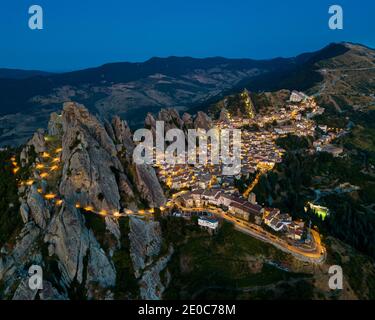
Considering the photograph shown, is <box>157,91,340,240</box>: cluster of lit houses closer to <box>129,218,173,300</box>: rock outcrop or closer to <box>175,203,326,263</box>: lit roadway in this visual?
<box>175,203,326,263</box>: lit roadway

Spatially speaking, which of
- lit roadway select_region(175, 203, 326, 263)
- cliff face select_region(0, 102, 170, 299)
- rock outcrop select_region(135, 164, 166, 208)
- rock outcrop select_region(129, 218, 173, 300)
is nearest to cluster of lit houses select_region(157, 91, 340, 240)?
lit roadway select_region(175, 203, 326, 263)

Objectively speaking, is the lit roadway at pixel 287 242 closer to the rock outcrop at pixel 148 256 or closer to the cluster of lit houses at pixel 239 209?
the cluster of lit houses at pixel 239 209

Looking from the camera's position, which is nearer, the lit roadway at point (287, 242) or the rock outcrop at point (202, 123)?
the lit roadway at point (287, 242)

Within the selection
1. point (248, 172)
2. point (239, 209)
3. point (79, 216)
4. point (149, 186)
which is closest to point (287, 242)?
point (239, 209)

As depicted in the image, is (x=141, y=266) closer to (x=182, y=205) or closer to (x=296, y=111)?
(x=182, y=205)

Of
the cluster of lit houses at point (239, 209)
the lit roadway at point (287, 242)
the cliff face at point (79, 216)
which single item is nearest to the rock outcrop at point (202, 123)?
the cliff face at point (79, 216)
